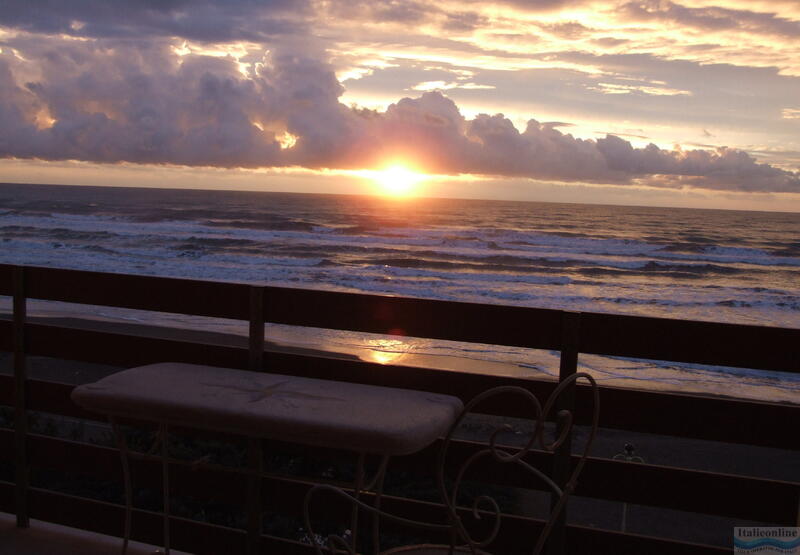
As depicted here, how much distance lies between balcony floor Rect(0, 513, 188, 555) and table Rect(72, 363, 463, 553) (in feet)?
1.79

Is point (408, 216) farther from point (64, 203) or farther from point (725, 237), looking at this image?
point (64, 203)

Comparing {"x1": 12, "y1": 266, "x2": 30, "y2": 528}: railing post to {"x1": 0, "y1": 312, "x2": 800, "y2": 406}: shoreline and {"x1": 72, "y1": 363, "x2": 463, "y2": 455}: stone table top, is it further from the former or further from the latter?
{"x1": 0, "y1": 312, "x2": 800, "y2": 406}: shoreline

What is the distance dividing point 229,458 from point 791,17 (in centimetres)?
624

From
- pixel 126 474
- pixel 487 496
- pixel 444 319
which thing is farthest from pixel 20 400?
pixel 487 496

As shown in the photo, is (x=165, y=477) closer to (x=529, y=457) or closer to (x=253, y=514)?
(x=253, y=514)

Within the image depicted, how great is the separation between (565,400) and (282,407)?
0.74m

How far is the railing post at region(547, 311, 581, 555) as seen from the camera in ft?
6.23

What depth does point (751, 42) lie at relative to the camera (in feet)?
25.5

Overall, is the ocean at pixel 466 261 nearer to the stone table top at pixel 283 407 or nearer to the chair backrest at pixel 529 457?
the chair backrest at pixel 529 457

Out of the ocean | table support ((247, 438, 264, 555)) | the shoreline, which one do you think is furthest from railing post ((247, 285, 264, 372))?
the ocean

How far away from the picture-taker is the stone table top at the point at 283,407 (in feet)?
5.07

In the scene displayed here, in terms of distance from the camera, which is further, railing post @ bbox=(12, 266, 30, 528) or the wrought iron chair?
railing post @ bbox=(12, 266, 30, 528)

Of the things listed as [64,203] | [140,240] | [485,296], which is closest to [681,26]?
[485,296]

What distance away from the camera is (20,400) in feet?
8.03
